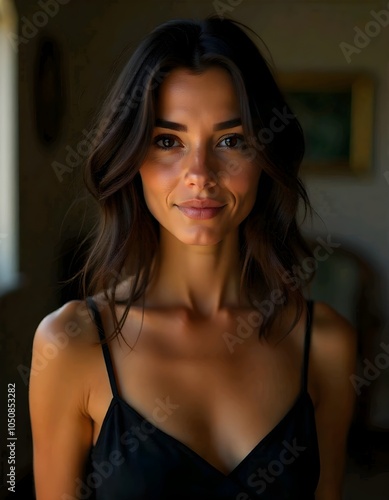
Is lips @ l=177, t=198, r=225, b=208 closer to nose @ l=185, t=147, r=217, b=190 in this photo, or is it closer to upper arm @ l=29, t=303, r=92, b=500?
nose @ l=185, t=147, r=217, b=190

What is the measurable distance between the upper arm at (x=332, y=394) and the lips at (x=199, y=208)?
0.28 metres

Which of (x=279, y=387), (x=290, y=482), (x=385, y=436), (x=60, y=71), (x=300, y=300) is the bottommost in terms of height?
(x=385, y=436)

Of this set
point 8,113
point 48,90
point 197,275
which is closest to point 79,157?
point 48,90

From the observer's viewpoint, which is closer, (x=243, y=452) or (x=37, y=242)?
(x=243, y=452)

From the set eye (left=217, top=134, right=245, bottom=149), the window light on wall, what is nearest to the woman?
eye (left=217, top=134, right=245, bottom=149)

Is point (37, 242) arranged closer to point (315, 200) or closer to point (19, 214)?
point (19, 214)

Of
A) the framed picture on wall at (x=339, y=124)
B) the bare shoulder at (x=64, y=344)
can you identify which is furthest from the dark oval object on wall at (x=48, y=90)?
the bare shoulder at (x=64, y=344)

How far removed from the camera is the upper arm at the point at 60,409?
0.98m

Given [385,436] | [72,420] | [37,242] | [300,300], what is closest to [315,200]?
[385,436]

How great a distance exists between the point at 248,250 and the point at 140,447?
1.06 ft

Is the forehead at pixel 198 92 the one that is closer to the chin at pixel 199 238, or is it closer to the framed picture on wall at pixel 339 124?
the chin at pixel 199 238

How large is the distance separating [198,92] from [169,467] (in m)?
0.47

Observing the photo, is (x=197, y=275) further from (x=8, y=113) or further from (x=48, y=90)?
(x=48, y=90)

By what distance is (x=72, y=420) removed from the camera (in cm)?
98
